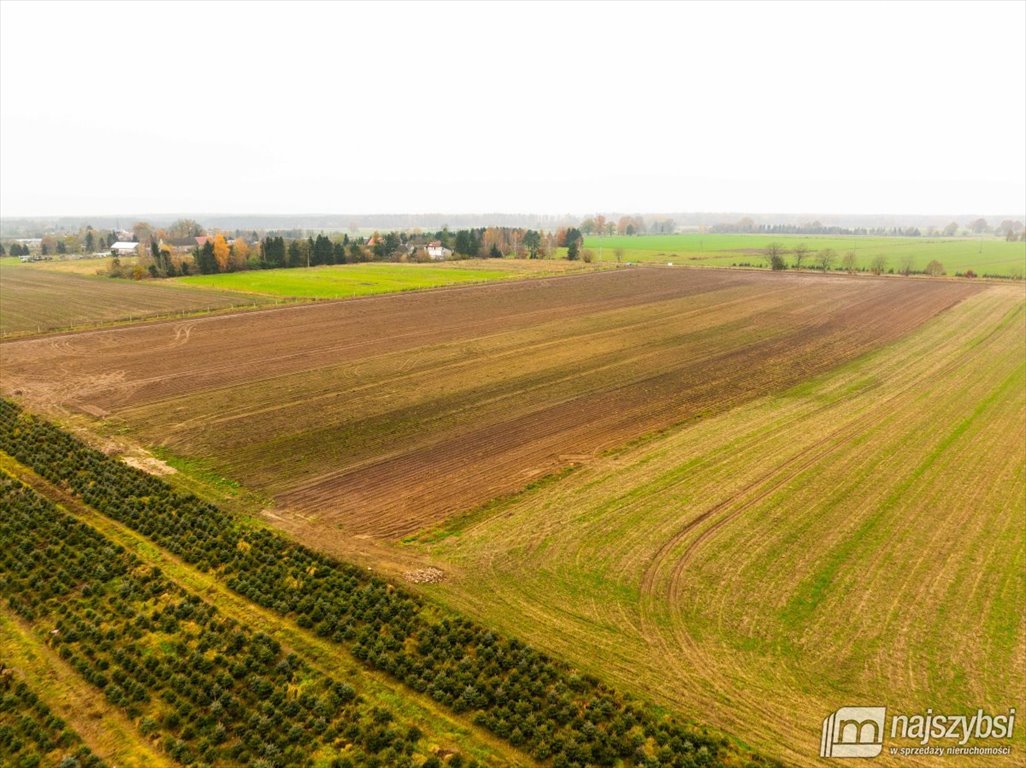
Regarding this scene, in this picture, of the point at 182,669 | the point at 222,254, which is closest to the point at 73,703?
the point at 182,669

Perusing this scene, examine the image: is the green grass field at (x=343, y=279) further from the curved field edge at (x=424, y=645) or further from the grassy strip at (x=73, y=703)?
the grassy strip at (x=73, y=703)

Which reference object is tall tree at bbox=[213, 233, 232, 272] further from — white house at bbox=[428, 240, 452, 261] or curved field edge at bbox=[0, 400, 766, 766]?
curved field edge at bbox=[0, 400, 766, 766]

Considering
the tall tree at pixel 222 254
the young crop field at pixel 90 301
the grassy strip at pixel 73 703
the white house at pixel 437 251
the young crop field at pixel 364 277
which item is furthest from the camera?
the white house at pixel 437 251

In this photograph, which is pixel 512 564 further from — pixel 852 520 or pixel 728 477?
pixel 852 520

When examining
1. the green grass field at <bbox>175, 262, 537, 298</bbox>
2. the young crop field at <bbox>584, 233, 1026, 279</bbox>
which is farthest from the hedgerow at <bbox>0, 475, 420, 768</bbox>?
the young crop field at <bbox>584, 233, 1026, 279</bbox>

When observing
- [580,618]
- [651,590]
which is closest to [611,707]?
[580,618]

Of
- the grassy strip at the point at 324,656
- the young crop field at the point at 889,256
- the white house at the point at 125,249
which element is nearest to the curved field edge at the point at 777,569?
the grassy strip at the point at 324,656
